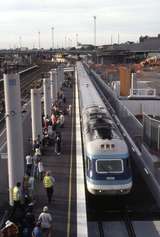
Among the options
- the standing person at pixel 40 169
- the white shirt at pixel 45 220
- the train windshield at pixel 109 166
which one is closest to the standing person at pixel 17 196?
the white shirt at pixel 45 220

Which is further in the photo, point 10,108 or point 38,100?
point 38,100

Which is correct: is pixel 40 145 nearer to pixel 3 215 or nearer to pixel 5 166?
pixel 5 166

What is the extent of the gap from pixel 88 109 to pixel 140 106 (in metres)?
27.9

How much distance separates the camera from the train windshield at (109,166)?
57.5 ft

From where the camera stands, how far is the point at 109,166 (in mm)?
17609

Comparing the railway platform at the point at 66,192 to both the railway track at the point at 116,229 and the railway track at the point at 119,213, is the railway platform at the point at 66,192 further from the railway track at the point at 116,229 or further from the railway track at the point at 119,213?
the railway track at the point at 116,229

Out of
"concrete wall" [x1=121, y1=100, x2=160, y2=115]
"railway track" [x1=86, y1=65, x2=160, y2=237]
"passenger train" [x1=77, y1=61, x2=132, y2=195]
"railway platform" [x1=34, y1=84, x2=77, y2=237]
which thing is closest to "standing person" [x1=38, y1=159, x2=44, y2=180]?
"railway platform" [x1=34, y1=84, x2=77, y2=237]

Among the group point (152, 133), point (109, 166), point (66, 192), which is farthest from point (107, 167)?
point (152, 133)

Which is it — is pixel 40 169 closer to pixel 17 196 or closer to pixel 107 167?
pixel 107 167

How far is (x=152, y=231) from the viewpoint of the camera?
17250mm

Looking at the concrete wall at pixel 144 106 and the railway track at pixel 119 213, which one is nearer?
the railway track at pixel 119 213

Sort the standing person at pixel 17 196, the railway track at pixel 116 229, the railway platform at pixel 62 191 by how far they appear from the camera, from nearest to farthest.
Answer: the railway platform at pixel 62 191
the standing person at pixel 17 196
the railway track at pixel 116 229

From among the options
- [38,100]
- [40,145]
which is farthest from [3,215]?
[38,100]

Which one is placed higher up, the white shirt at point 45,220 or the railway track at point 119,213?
the white shirt at point 45,220
